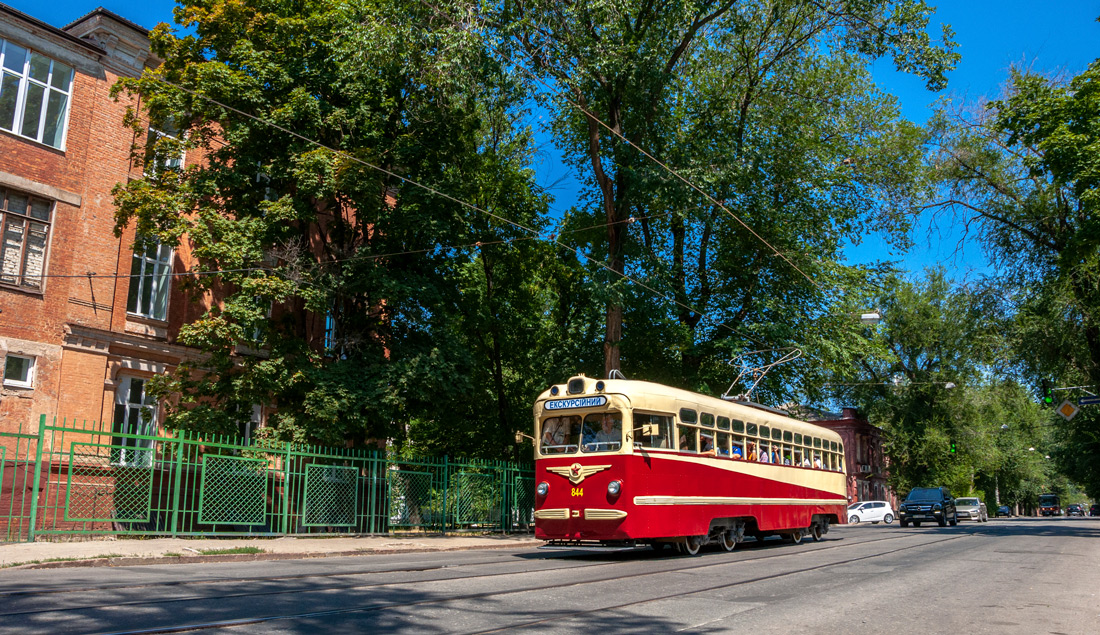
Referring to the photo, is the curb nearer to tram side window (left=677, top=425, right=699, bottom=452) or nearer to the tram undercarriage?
the tram undercarriage

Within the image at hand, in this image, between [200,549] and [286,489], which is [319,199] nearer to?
[286,489]

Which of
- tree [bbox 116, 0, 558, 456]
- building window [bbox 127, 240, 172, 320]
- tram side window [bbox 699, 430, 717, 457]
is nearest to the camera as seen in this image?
tram side window [bbox 699, 430, 717, 457]

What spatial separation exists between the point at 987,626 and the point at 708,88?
2269 cm

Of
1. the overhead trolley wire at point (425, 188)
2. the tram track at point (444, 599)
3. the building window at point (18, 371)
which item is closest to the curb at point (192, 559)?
the tram track at point (444, 599)

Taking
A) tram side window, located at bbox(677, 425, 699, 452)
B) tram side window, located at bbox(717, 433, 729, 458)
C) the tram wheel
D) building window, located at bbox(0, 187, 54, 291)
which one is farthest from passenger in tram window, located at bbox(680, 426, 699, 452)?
building window, located at bbox(0, 187, 54, 291)

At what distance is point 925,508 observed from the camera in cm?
3881

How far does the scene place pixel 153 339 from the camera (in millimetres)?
22750

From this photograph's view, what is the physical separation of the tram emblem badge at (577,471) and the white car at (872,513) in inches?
1614

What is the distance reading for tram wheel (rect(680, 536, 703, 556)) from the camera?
1627 centimetres

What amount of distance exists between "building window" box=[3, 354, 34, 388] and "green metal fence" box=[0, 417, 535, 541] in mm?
1283

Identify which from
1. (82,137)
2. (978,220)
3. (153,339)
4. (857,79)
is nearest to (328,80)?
(82,137)

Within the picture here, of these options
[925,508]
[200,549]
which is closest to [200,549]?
[200,549]

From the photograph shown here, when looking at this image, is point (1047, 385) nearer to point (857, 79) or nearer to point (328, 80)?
point (857, 79)

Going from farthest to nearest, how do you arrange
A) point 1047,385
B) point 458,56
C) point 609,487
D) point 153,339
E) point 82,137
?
point 1047,385 < point 153,339 < point 82,137 < point 458,56 < point 609,487
